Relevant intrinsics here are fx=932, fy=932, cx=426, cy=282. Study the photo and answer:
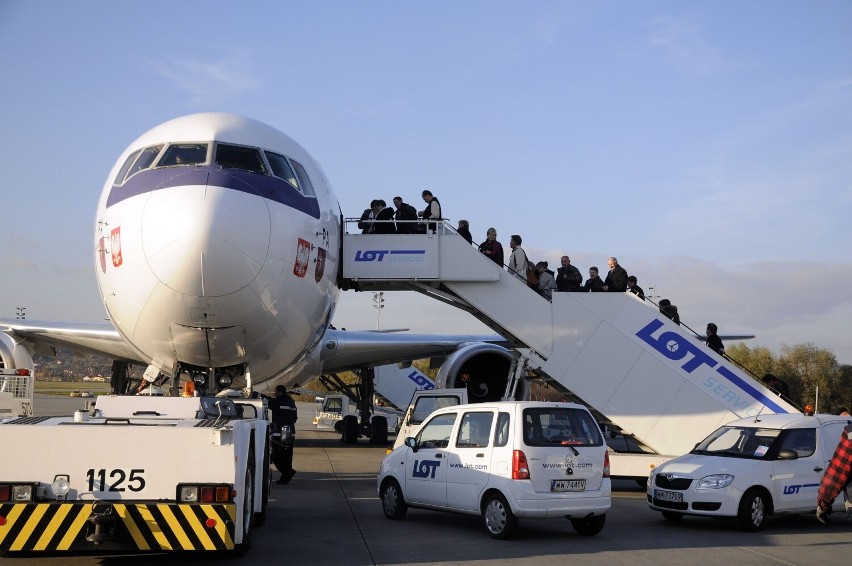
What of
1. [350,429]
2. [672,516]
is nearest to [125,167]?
[672,516]

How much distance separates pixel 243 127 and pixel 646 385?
288 inches

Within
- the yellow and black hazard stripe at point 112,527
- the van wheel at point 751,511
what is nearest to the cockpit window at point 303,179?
the yellow and black hazard stripe at point 112,527

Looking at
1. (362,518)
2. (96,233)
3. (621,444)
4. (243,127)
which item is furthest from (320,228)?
(621,444)

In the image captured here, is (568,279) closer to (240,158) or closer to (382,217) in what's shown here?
(382,217)

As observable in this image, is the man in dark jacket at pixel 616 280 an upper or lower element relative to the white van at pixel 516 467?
upper

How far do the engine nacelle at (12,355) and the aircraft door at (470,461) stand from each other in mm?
10458

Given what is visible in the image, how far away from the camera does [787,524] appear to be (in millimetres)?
11461

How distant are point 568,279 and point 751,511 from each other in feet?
19.5

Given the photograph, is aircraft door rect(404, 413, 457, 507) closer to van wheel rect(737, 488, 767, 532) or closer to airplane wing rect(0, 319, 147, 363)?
van wheel rect(737, 488, 767, 532)

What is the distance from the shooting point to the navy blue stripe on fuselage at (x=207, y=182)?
32.7 ft

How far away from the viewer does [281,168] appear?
1124 cm

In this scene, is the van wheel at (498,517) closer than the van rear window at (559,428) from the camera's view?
Yes

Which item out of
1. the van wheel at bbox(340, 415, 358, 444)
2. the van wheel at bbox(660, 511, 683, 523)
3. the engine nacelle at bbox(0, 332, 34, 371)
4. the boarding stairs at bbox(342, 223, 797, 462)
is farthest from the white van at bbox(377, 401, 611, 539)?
the van wheel at bbox(340, 415, 358, 444)

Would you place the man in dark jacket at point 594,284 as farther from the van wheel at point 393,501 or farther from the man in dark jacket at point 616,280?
the van wheel at point 393,501
